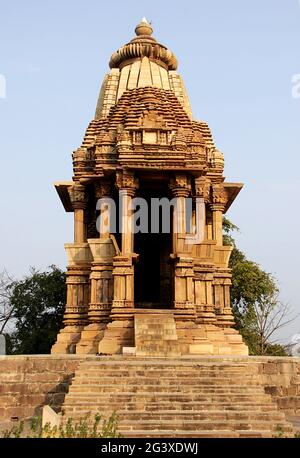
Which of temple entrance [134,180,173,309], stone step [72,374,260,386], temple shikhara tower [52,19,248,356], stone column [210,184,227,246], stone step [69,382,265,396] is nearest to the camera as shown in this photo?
stone step [69,382,265,396]

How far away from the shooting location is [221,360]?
12867 mm

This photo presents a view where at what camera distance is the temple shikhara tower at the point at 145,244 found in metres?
16.0

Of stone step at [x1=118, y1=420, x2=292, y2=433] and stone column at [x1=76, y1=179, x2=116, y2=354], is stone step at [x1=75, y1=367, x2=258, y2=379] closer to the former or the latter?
stone step at [x1=118, y1=420, x2=292, y2=433]

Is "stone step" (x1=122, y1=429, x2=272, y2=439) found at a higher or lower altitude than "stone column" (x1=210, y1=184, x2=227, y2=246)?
lower

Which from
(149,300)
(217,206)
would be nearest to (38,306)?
(149,300)

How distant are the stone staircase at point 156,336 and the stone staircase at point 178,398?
5.75 ft

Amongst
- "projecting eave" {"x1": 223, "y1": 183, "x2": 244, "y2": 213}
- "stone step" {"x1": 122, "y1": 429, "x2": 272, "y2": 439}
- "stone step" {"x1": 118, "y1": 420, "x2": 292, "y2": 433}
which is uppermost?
"projecting eave" {"x1": 223, "y1": 183, "x2": 244, "y2": 213}

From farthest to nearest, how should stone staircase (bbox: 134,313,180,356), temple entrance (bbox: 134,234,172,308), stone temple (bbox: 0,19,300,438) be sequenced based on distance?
1. temple entrance (bbox: 134,234,172,308)
2. stone staircase (bbox: 134,313,180,356)
3. stone temple (bbox: 0,19,300,438)

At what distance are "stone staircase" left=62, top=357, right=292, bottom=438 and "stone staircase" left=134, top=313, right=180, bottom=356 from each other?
5.75 ft

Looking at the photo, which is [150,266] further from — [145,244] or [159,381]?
[159,381]

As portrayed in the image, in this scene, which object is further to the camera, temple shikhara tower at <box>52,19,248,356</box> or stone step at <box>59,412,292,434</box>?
temple shikhara tower at <box>52,19,248,356</box>

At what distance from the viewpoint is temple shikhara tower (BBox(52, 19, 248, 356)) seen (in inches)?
630

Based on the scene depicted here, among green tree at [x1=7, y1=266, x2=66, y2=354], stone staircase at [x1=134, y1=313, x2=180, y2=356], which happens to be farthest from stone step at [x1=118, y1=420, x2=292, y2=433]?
green tree at [x1=7, y1=266, x2=66, y2=354]
